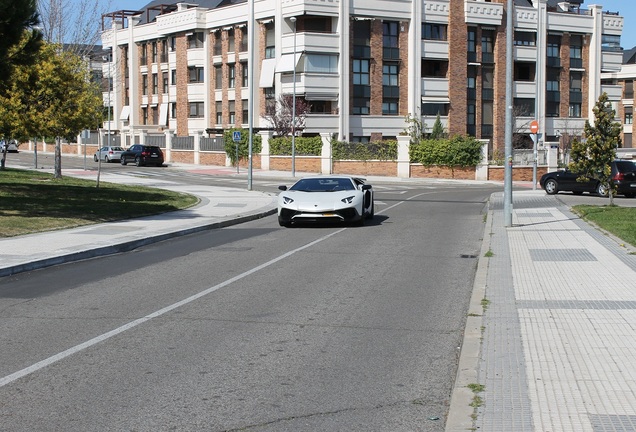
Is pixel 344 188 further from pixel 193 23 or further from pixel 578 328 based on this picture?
pixel 193 23

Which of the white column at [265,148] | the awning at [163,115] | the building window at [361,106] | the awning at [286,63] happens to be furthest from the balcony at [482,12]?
the awning at [163,115]

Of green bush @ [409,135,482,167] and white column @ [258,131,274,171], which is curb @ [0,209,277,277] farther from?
white column @ [258,131,274,171]

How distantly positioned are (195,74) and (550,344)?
68.6 metres

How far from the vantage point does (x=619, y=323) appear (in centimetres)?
927

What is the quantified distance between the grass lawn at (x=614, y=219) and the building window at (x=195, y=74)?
2002 inches

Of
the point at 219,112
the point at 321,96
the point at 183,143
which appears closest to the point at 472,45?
the point at 321,96

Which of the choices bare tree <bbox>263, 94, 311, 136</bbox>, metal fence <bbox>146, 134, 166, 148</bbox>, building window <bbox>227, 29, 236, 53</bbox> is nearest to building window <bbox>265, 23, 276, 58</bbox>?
bare tree <bbox>263, 94, 311, 136</bbox>

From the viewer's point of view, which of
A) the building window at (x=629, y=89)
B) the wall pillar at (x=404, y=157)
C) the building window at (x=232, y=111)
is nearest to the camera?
the wall pillar at (x=404, y=157)

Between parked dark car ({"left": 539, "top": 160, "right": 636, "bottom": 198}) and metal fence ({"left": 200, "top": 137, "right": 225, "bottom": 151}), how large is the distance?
109ft

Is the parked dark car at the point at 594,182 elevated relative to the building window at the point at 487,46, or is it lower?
lower

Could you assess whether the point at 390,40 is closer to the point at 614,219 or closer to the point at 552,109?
the point at 552,109

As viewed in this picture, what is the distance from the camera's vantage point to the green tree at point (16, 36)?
1891cm

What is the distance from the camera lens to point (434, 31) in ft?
219

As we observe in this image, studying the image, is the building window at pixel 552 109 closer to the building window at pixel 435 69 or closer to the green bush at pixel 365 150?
the building window at pixel 435 69
